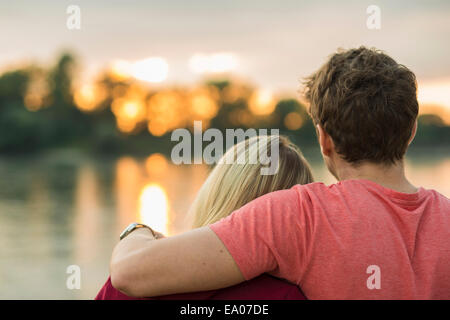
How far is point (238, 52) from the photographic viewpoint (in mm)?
54594

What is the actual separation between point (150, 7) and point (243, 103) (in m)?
13.6

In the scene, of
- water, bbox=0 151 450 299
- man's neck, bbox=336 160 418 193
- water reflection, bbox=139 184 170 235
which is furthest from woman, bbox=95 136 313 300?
water reflection, bbox=139 184 170 235

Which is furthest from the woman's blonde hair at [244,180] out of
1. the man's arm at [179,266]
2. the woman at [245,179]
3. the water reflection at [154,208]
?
the water reflection at [154,208]

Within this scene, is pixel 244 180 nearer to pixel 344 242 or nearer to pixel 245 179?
pixel 245 179

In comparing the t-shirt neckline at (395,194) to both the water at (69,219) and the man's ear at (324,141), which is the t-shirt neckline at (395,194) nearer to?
the man's ear at (324,141)

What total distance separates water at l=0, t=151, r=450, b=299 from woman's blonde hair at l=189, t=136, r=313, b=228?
171mm

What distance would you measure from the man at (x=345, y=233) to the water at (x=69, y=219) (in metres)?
0.59

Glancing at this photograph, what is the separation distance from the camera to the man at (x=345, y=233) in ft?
4.23

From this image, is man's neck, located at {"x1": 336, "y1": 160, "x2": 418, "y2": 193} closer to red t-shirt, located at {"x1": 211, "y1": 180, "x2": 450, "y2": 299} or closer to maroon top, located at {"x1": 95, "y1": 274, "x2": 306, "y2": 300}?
red t-shirt, located at {"x1": 211, "y1": 180, "x2": 450, "y2": 299}

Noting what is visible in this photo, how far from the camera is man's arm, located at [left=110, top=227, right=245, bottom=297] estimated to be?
1.28 metres

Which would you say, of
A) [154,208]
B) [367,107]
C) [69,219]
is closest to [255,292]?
[367,107]

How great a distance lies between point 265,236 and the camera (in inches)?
50.5

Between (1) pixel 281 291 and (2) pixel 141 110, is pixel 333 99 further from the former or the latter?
(2) pixel 141 110
